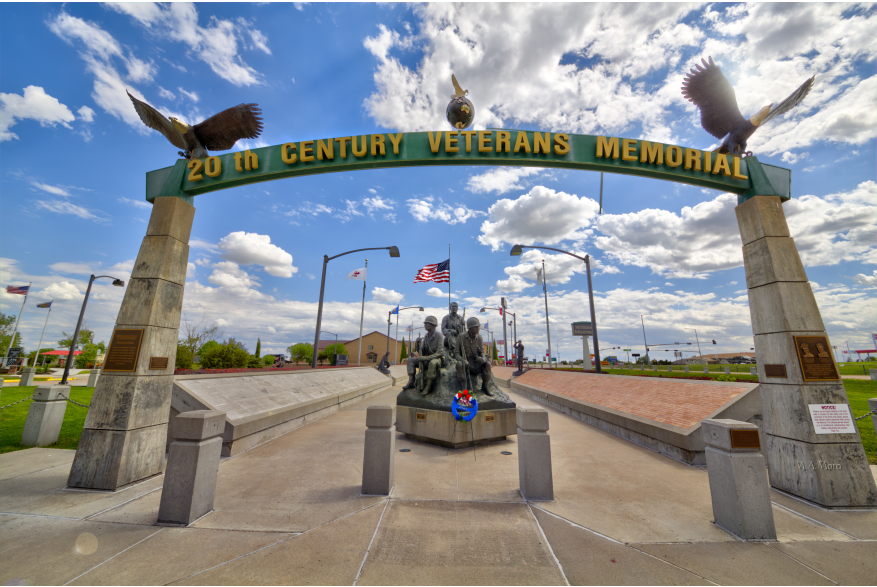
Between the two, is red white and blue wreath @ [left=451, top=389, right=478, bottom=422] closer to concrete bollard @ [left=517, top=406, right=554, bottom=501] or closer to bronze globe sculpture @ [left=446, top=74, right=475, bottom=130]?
concrete bollard @ [left=517, top=406, right=554, bottom=501]

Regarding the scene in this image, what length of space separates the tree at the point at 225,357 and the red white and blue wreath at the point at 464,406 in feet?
60.8

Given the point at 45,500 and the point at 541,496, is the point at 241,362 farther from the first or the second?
the point at 541,496

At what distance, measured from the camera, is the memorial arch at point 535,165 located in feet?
16.4

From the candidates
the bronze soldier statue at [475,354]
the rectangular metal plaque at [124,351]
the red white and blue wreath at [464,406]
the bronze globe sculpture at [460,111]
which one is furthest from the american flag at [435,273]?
the rectangular metal plaque at [124,351]

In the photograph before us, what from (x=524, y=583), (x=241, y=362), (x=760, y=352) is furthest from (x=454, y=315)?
(x=241, y=362)

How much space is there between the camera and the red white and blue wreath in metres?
7.37

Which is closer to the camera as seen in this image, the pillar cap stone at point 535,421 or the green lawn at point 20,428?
the pillar cap stone at point 535,421

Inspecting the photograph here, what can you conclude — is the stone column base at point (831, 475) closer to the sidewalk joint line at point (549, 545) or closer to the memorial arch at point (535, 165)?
the memorial arch at point (535, 165)

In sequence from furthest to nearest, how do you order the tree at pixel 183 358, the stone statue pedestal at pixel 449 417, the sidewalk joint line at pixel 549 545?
1. the tree at pixel 183 358
2. the stone statue pedestal at pixel 449 417
3. the sidewalk joint line at pixel 549 545

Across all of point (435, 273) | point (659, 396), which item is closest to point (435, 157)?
point (659, 396)

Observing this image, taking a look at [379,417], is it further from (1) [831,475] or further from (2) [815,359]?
(2) [815,359]

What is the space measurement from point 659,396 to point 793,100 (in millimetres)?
7222

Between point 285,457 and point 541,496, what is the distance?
495 cm

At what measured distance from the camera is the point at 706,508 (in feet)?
14.7
